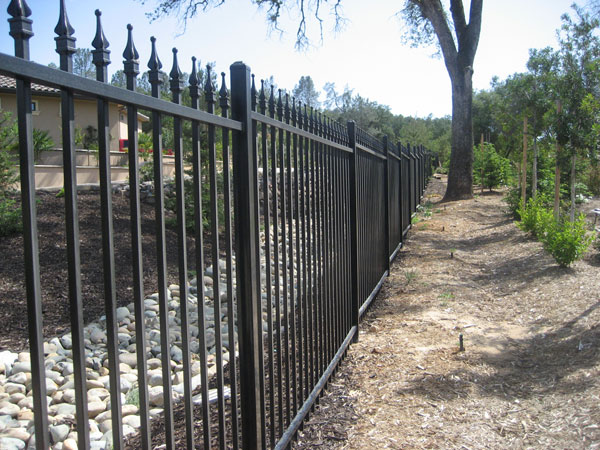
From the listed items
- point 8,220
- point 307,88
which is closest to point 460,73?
point 8,220

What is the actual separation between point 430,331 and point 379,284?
1629mm

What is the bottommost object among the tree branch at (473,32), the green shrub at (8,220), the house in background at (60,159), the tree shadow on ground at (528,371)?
the tree shadow on ground at (528,371)

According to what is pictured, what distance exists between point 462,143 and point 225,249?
57.5 ft

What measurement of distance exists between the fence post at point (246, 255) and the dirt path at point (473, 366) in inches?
36.6

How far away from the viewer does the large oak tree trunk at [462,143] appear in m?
18.4

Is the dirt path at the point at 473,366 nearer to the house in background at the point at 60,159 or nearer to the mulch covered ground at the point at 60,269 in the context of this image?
the house in background at the point at 60,159

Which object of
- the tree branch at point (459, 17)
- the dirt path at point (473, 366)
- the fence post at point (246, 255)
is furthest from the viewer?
the tree branch at point (459, 17)

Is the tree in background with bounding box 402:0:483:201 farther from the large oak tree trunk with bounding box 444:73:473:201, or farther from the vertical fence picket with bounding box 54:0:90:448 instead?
the vertical fence picket with bounding box 54:0:90:448

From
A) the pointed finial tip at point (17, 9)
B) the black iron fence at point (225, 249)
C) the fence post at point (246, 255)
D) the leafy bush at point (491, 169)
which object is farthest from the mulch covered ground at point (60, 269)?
the leafy bush at point (491, 169)

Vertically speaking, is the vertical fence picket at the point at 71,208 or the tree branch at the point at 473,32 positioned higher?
the tree branch at the point at 473,32

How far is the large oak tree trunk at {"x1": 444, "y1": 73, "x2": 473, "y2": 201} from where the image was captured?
18.4 metres

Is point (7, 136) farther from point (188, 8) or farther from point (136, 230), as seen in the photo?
point (188, 8)

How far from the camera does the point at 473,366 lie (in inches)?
164

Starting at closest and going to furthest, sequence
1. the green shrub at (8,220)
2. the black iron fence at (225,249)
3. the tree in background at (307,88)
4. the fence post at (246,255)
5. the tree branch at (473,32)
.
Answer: the black iron fence at (225,249) < the fence post at (246,255) < the green shrub at (8,220) < the tree branch at (473,32) < the tree in background at (307,88)
